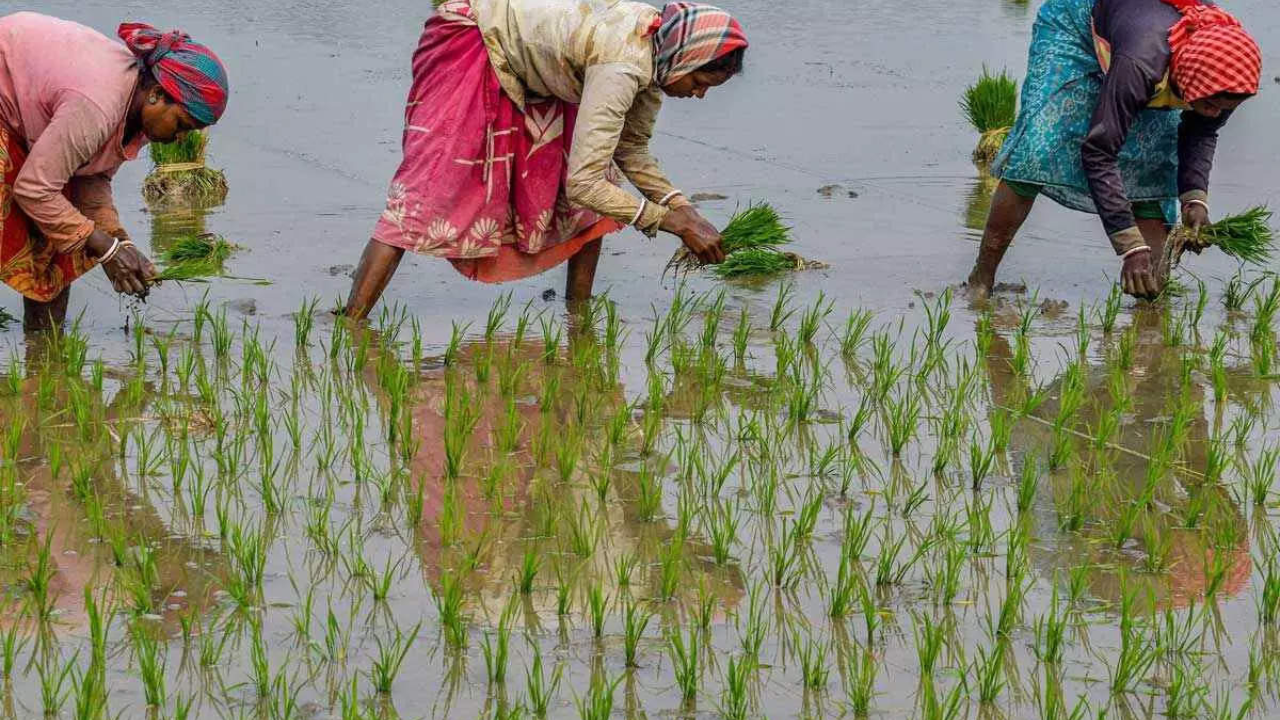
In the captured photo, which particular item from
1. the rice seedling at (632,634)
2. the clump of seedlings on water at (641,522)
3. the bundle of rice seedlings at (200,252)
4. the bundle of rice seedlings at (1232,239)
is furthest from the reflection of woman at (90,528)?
the bundle of rice seedlings at (1232,239)

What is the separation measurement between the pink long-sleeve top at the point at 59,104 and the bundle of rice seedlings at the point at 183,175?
259 cm

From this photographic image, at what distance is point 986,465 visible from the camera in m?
4.14

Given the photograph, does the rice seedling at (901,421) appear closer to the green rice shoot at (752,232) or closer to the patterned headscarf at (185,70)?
the green rice shoot at (752,232)

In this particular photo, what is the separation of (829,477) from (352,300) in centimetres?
195

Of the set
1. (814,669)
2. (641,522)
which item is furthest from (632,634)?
(641,522)

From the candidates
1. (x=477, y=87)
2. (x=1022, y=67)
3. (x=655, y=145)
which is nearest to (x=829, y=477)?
(x=477, y=87)

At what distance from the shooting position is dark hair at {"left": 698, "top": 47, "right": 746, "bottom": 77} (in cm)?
484

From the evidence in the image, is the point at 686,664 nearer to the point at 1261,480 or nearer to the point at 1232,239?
the point at 1261,480

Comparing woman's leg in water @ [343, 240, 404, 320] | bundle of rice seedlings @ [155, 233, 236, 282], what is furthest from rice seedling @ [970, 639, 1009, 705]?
bundle of rice seedlings @ [155, 233, 236, 282]

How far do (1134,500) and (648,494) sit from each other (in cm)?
113

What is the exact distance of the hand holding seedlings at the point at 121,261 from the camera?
498 cm

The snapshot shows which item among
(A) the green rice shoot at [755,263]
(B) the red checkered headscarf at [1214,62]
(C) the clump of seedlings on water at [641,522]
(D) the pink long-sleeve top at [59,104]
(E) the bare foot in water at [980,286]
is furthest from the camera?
(A) the green rice shoot at [755,263]

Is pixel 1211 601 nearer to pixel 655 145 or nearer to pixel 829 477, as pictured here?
pixel 829 477

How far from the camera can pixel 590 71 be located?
16.4 feet
